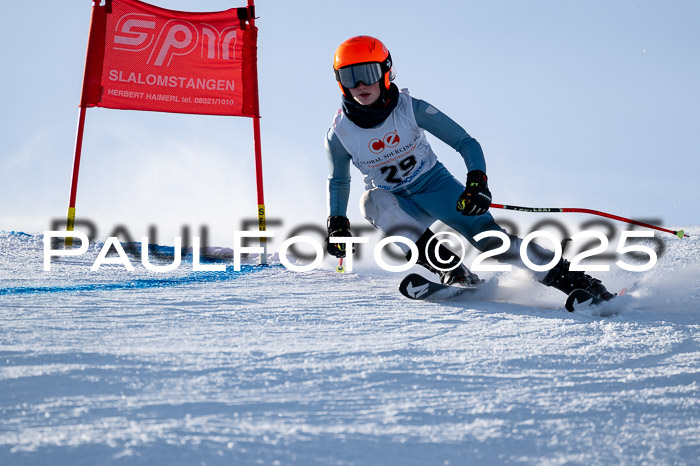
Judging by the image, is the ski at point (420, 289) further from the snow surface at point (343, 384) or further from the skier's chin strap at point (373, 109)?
the skier's chin strap at point (373, 109)

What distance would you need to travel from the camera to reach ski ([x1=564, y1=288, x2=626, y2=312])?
9.49 ft

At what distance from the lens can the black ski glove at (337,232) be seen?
3460 millimetres

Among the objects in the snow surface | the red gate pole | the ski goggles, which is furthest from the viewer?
the red gate pole

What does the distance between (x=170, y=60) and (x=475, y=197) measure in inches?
149

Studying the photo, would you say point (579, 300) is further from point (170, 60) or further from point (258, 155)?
point (170, 60)

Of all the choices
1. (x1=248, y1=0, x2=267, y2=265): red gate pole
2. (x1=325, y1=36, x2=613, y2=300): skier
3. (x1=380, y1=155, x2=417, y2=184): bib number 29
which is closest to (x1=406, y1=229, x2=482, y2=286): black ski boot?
(x1=325, y1=36, x2=613, y2=300): skier

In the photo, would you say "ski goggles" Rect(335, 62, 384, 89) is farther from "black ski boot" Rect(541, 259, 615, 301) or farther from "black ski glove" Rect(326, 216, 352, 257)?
"black ski boot" Rect(541, 259, 615, 301)

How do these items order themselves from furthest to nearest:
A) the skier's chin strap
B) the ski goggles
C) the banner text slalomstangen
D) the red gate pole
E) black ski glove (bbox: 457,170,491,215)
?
1. the red gate pole
2. the banner text slalomstangen
3. the skier's chin strap
4. the ski goggles
5. black ski glove (bbox: 457,170,491,215)

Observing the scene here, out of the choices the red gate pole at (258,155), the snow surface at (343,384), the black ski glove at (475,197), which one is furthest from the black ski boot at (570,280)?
the red gate pole at (258,155)

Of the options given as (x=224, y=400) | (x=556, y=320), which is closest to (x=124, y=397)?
(x=224, y=400)

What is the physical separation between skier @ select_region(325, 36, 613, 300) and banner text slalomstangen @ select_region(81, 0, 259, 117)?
2694 mm

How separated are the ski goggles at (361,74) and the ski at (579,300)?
56.2 inches

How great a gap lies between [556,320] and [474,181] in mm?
848

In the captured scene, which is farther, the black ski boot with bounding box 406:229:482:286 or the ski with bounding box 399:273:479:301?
the black ski boot with bounding box 406:229:482:286
